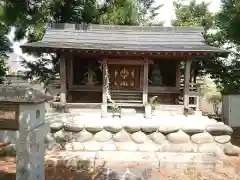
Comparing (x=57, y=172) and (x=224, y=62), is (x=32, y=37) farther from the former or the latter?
(x=57, y=172)

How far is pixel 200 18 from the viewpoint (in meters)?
18.3

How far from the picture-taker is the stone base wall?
24.7 ft

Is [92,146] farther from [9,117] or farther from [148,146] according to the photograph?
[9,117]

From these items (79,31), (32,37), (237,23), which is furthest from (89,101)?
(237,23)

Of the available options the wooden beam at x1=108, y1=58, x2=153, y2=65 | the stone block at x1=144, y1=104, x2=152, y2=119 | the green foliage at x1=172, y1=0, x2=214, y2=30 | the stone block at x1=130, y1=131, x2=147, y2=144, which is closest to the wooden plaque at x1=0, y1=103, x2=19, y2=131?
the stone block at x1=130, y1=131, x2=147, y2=144

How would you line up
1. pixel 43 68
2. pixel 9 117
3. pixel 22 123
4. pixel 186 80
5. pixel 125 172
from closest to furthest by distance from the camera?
pixel 22 123 → pixel 9 117 → pixel 125 172 → pixel 186 80 → pixel 43 68

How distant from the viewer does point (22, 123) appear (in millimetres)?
4184

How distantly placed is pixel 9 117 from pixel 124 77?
9663 millimetres

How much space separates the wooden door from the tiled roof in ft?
4.16

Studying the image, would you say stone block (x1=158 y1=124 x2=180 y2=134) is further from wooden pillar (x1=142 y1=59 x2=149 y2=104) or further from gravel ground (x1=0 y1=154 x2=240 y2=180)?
wooden pillar (x1=142 y1=59 x2=149 y2=104)

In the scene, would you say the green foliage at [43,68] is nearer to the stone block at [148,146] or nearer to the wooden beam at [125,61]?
the wooden beam at [125,61]

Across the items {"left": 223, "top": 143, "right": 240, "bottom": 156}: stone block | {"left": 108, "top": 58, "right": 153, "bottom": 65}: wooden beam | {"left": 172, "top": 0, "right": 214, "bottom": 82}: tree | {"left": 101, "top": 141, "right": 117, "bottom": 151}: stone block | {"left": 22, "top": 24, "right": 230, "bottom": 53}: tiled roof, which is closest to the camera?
{"left": 223, "top": 143, "right": 240, "bottom": 156}: stone block

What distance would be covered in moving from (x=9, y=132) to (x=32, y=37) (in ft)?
42.7

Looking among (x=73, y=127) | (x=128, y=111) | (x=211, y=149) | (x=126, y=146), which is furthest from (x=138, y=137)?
(x=128, y=111)
